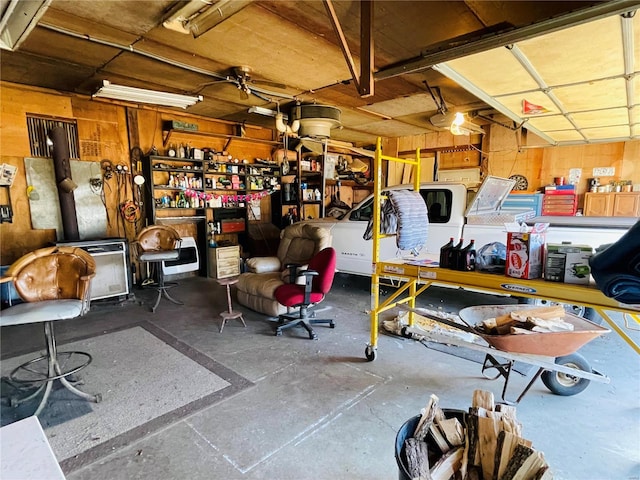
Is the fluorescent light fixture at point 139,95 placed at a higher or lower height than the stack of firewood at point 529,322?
higher

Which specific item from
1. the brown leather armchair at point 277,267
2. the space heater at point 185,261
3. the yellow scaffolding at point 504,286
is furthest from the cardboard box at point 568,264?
the space heater at point 185,261

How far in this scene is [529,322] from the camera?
1.92 metres

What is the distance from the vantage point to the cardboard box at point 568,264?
1.68 m

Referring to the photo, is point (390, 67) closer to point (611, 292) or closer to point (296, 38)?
point (296, 38)

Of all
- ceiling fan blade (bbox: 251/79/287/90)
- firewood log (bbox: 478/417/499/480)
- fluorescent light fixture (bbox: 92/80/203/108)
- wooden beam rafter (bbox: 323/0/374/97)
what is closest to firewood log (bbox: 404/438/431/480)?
firewood log (bbox: 478/417/499/480)

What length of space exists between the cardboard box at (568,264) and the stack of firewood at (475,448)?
0.84m

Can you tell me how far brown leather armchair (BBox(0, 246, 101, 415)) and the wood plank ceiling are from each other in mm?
1941

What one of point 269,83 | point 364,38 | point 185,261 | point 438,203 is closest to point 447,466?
point 364,38

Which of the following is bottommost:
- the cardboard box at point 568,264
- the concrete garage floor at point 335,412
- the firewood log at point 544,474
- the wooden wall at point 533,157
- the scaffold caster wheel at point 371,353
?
the concrete garage floor at point 335,412

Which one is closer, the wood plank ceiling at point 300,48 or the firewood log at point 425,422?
the firewood log at point 425,422

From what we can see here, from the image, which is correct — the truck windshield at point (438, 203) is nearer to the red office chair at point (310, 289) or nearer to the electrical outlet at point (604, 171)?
the red office chair at point (310, 289)

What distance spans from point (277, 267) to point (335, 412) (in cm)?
240

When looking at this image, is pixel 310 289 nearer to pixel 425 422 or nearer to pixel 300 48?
pixel 425 422

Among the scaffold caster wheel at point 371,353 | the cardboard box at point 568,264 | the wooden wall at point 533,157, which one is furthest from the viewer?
the wooden wall at point 533,157
